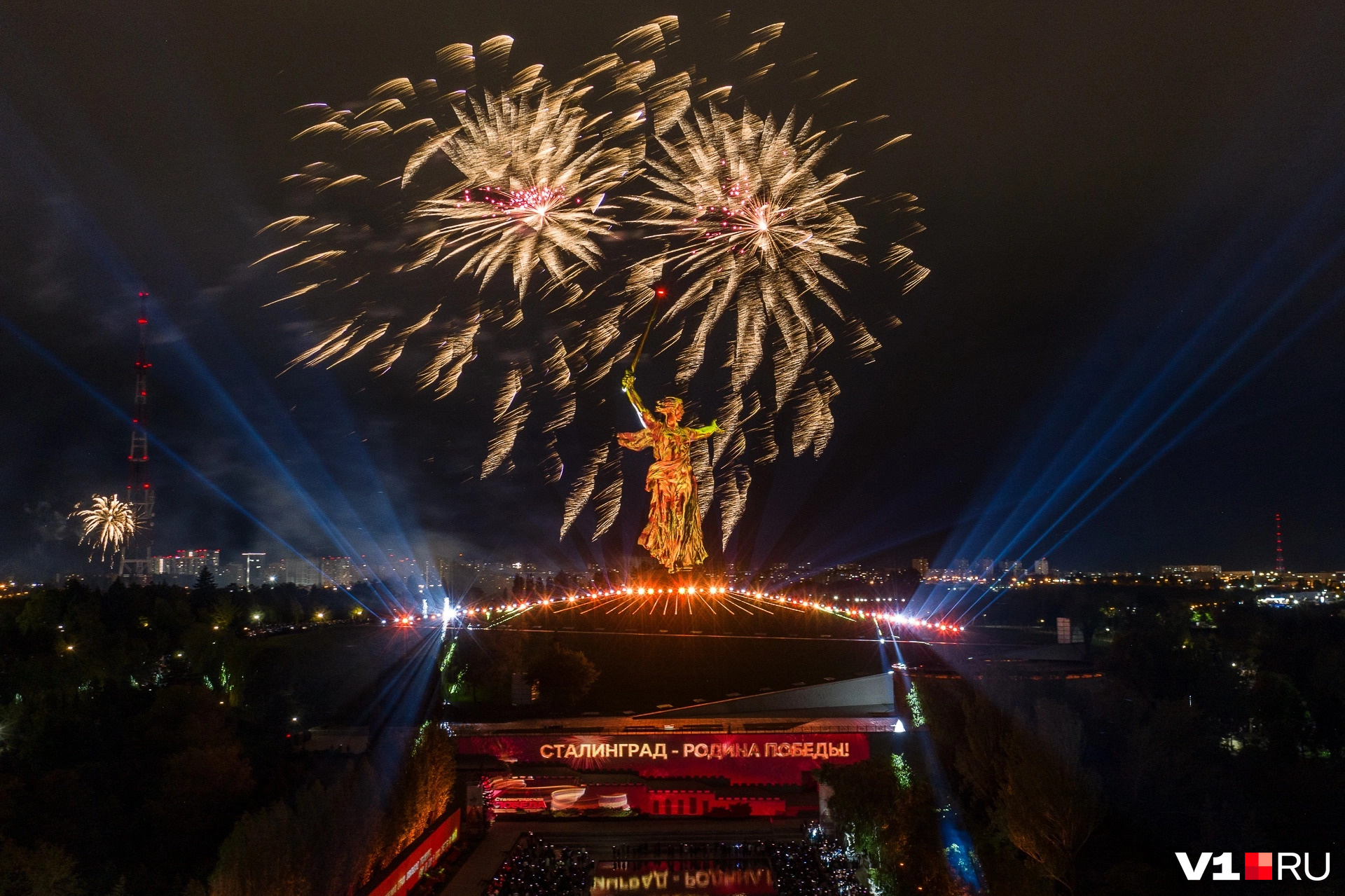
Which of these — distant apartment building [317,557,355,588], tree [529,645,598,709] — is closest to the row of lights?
tree [529,645,598,709]

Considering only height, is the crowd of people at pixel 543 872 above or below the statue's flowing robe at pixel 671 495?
below

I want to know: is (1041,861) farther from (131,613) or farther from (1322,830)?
(131,613)

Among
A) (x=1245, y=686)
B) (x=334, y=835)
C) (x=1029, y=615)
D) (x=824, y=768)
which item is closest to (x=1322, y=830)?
(x=824, y=768)

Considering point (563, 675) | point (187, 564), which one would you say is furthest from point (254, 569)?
point (563, 675)

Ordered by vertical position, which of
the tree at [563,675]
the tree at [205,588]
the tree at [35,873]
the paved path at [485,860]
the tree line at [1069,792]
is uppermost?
the tree at [205,588]

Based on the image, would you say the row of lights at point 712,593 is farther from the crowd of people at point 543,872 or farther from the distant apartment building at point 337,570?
the distant apartment building at point 337,570

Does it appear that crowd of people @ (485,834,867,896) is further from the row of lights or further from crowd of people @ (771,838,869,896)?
the row of lights

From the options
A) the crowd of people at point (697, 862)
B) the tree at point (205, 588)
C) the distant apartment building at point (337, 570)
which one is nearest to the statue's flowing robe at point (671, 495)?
the crowd of people at point (697, 862)

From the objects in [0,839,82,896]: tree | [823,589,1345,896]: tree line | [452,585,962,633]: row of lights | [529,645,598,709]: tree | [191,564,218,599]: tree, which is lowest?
[0,839,82,896]: tree
